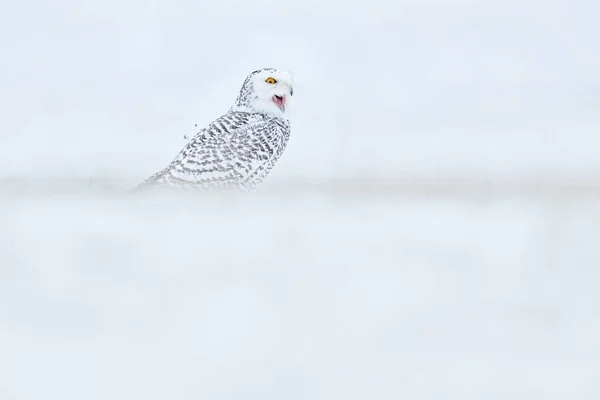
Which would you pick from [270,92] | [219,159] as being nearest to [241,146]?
[219,159]

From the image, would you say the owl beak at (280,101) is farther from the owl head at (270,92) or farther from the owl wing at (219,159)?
the owl wing at (219,159)

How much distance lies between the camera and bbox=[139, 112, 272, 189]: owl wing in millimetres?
2920

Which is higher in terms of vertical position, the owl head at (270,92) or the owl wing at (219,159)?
the owl head at (270,92)

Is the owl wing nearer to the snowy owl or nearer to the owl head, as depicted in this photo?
the snowy owl

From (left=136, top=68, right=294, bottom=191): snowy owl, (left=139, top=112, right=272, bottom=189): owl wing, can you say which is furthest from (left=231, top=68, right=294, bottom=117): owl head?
(left=139, top=112, right=272, bottom=189): owl wing

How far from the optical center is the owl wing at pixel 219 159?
115 inches

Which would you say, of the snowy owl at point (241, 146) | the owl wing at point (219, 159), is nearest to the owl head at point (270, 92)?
the snowy owl at point (241, 146)

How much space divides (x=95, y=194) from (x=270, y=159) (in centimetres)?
159

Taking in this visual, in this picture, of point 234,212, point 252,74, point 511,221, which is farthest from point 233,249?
point 252,74

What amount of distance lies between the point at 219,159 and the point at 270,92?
43 centimetres

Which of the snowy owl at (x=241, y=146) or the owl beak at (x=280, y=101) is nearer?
the snowy owl at (x=241, y=146)

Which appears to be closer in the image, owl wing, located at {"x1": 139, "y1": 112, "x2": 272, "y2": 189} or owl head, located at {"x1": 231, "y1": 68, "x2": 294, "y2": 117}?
owl wing, located at {"x1": 139, "y1": 112, "x2": 272, "y2": 189}

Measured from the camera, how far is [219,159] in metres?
2.94

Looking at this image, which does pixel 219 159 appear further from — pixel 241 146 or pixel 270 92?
pixel 270 92
